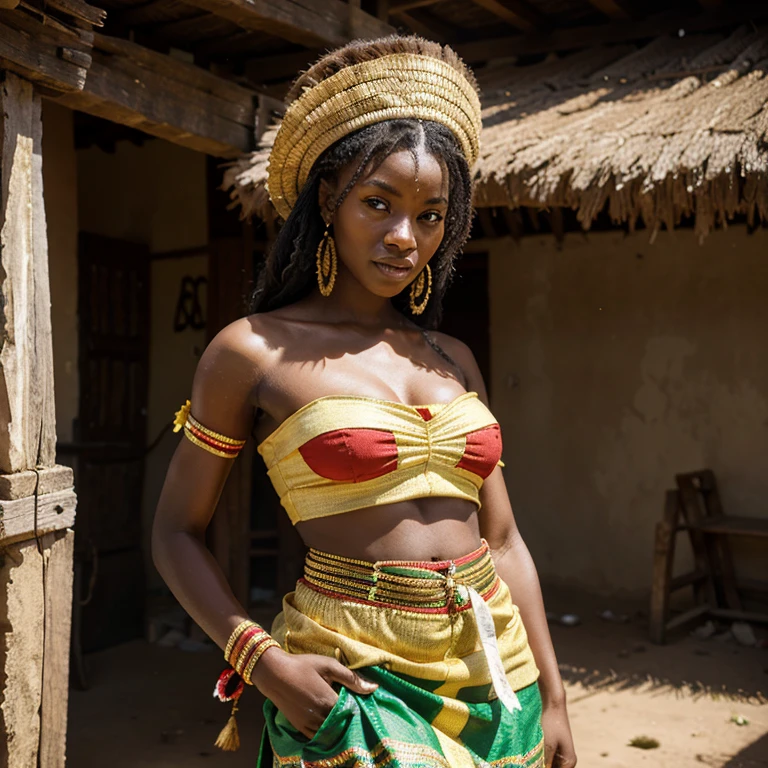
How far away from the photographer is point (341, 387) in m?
1.85

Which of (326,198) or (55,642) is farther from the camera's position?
(55,642)

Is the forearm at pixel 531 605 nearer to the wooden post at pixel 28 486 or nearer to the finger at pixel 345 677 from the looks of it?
the finger at pixel 345 677

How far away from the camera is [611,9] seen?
5.37 m

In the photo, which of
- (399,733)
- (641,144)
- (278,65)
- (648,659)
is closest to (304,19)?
(278,65)

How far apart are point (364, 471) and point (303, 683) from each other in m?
0.39

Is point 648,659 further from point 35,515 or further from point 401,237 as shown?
point 401,237

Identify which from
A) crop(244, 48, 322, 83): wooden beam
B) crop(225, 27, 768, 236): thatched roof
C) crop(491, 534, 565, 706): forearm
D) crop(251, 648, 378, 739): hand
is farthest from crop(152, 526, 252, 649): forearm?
crop(244, 48, 322, 83): wooden beam

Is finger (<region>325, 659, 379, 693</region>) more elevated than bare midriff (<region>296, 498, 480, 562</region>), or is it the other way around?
bare midriff (<region>296, 498, 480, 562</region>)

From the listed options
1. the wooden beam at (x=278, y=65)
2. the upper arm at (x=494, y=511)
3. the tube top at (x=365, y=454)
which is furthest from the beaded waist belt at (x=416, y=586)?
the wooden beam at (x=278, y=65)

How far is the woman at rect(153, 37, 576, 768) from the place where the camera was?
1735mm

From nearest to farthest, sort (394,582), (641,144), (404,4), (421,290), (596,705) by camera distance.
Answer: (394,582) → (421,290) → (641,144) → (596,705) → (404,4)

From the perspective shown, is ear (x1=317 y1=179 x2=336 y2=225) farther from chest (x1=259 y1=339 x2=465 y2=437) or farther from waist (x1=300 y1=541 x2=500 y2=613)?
waist (x1=300 y1=541 x2=500 y2=613)

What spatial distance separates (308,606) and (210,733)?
301 cm

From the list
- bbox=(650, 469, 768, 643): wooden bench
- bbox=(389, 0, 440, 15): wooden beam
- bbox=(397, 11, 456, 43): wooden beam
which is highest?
bbox=(397, 11, 456, 43): wooden beam
